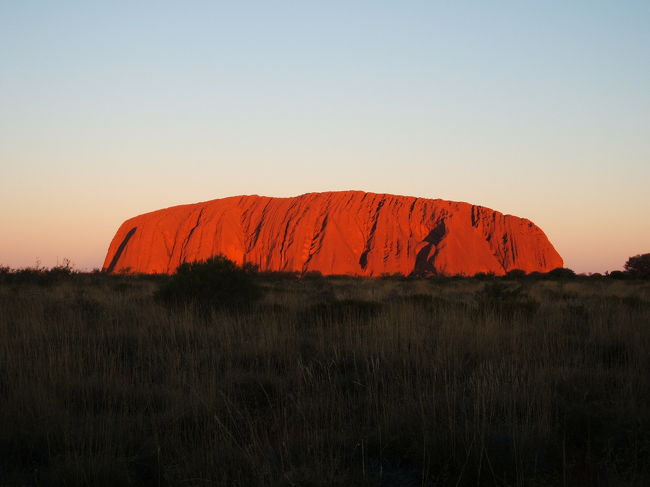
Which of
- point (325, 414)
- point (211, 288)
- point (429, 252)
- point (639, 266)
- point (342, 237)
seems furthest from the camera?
point (342, 237)

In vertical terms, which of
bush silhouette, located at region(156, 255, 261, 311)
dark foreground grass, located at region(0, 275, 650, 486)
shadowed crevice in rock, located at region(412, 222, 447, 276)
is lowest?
dark foreground grass, located at region(0, 275, 650, 486)

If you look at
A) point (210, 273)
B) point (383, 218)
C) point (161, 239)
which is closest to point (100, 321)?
point (210, 273)

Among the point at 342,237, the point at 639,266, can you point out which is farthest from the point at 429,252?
the point at 639,266

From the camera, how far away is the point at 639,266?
1449 inches

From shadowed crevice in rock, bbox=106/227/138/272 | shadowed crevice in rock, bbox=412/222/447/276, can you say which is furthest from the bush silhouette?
shadowed crevice in rock, bbox=106/227/138/272

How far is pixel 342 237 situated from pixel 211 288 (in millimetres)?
52771

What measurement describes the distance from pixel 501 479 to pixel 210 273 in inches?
361

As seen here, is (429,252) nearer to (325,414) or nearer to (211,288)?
(211,288)

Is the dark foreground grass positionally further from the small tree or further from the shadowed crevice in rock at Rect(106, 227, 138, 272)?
the shadowed crevice in rock at Rect(106, 227, 138, 272)

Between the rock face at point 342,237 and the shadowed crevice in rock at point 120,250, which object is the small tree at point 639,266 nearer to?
the rock face at point 342,237

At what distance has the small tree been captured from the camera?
34.6 meters

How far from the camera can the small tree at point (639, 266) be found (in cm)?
3458

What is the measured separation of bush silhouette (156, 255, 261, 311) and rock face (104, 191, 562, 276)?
4744cm

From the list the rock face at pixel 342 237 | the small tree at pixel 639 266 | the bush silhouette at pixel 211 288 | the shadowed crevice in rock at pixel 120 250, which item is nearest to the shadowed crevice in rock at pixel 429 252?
the rock face at pixel 342 237
